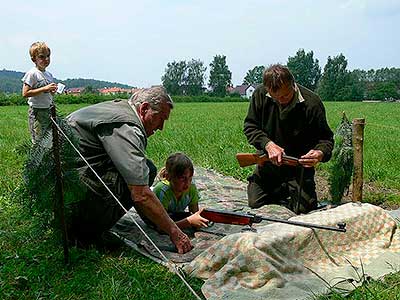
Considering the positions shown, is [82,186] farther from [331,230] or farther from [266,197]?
[266,197]

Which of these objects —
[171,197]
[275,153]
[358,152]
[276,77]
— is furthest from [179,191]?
[358,152]

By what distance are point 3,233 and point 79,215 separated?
1.06 metres

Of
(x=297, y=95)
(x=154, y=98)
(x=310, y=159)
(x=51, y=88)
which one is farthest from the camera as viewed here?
(x=51, y=88)

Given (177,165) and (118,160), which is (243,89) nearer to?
(177,165)

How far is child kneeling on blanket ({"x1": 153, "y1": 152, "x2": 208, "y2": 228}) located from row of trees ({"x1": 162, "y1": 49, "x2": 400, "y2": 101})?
235 ft

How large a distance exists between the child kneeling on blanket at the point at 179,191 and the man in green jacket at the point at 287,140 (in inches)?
38.5

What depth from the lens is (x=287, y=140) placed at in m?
5.57

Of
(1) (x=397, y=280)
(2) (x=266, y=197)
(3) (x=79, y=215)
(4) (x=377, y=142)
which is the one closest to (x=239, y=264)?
(1) (x=397, y=280)

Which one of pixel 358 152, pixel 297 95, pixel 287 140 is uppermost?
pixel 297 95

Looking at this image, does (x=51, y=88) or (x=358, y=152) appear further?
(x=51, y=88)

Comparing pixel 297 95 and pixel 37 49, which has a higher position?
pixel 37 49

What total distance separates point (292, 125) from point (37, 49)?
3845mm

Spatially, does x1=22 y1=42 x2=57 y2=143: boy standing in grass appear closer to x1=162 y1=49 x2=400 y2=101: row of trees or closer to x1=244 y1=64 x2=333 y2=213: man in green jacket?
x1=244 y1=64 x2=333 y2=213: man in green jacket

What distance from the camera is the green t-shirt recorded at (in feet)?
15.4
